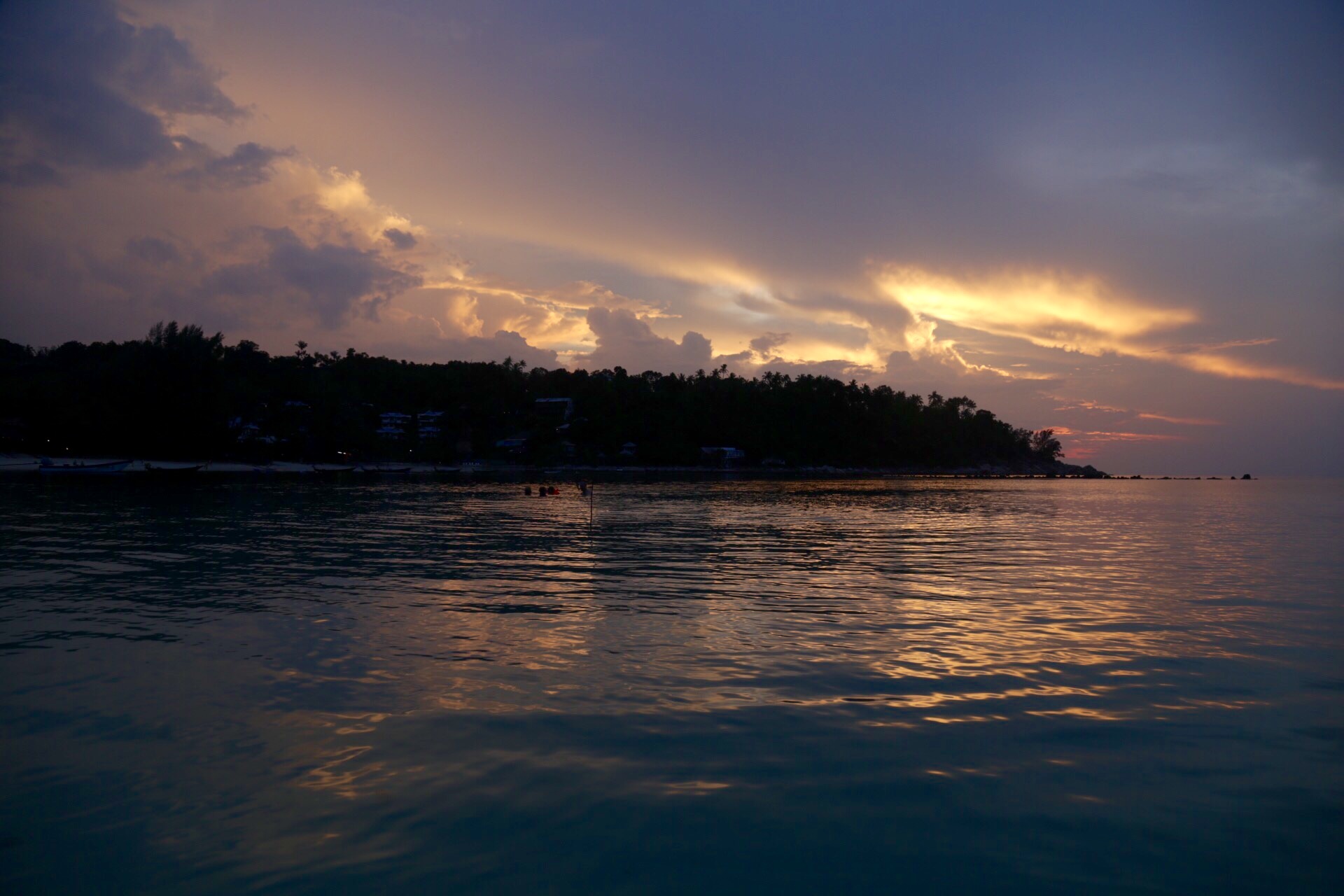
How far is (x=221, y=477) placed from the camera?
93.2 m

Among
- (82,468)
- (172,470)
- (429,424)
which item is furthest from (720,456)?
(82,468)

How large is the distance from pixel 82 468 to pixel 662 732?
111m

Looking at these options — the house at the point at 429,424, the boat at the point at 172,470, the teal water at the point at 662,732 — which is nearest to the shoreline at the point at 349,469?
the boat at the point at 172,470

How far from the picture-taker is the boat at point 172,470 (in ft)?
315

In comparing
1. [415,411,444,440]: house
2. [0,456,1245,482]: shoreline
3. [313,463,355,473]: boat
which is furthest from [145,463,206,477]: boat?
[415,411,444,440]: house

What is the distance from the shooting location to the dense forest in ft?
345

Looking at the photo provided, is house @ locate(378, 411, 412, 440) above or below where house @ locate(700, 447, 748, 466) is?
above

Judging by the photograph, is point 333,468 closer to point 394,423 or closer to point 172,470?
point 172,470

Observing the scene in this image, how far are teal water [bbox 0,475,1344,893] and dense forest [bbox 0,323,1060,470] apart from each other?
10132 centimetres

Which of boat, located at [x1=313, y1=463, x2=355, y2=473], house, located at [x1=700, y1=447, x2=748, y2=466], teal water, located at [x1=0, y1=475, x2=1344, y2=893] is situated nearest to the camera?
teal water, located at [x1=0, y1=475, x2=1344, y2=893]

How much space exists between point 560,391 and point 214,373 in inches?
3650

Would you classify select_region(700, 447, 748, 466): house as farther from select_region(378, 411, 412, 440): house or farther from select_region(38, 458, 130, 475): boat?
select_region(38, 458, 130, 475): boat

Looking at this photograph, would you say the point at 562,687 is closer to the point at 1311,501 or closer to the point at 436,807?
the point at 436,807

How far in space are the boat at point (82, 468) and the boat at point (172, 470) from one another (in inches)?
119
